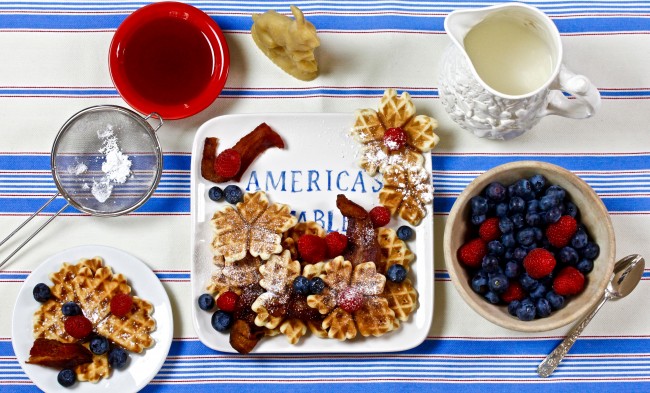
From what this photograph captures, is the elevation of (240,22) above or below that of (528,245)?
above

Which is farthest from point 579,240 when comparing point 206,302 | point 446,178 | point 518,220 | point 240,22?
point 240,22

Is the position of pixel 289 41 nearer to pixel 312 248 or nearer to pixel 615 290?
pixel 312 248

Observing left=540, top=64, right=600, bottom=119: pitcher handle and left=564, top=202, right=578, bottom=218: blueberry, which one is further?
left=564, top=202, right=578, bottom=218: blueberry

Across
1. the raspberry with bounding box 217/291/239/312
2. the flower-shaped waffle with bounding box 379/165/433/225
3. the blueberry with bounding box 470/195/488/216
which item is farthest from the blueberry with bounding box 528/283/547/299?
the raspberry with bounding box 217/291/239/312

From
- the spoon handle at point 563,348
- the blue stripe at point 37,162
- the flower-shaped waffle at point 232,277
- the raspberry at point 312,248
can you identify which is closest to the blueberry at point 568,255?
the spoon handle at point 563,348

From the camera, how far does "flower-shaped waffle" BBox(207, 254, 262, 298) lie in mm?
1681

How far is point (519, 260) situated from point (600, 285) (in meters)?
0.18

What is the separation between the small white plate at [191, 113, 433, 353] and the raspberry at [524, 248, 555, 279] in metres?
0.25

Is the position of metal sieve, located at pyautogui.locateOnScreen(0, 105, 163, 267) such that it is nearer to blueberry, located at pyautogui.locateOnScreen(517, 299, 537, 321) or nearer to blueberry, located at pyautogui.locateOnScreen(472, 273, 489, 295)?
blueberry, located at pyautogui.locateOnScreen(472, 273, 489, 295)

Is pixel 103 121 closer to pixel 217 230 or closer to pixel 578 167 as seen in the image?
pixel 217 230

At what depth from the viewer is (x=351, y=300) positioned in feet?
5.38

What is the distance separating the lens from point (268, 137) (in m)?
1.72

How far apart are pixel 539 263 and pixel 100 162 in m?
1.09

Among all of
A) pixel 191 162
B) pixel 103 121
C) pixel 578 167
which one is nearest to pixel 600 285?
pixel 578 167
